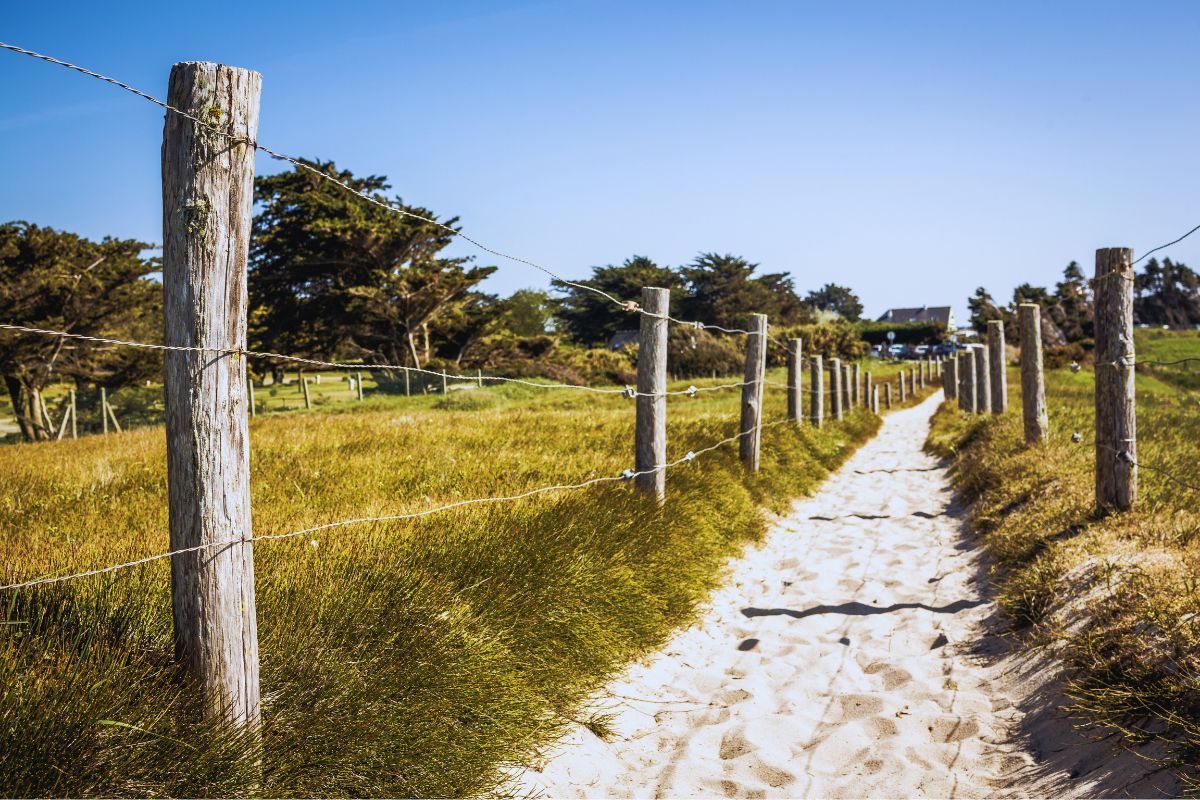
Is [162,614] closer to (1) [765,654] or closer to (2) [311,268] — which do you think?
(1) [765,654]

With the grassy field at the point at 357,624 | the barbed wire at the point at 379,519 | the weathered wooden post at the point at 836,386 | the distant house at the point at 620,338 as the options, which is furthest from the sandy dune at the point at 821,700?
the distant house at the point at 620,338

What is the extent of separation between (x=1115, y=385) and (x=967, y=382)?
11505 millimetres

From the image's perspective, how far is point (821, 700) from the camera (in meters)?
3.74

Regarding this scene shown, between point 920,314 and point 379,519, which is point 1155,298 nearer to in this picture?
point 920,314

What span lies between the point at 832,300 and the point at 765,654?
476ft

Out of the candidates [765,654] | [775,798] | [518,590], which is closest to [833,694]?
[765,654]

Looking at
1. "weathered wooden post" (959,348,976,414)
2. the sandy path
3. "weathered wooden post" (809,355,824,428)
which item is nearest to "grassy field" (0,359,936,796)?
the sandy path

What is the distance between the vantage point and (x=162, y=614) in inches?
110

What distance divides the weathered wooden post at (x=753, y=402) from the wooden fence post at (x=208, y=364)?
19.7ft

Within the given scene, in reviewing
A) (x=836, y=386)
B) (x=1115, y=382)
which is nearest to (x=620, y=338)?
(x=836, y=386)

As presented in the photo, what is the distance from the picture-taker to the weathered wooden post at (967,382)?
15.8 metres

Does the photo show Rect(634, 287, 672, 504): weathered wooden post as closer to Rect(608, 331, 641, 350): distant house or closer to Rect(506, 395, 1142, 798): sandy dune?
Rect(506, 395, 1142, 798): sandy dune

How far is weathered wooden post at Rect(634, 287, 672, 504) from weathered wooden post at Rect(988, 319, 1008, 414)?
835cm

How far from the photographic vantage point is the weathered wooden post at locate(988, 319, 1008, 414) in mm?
12320
